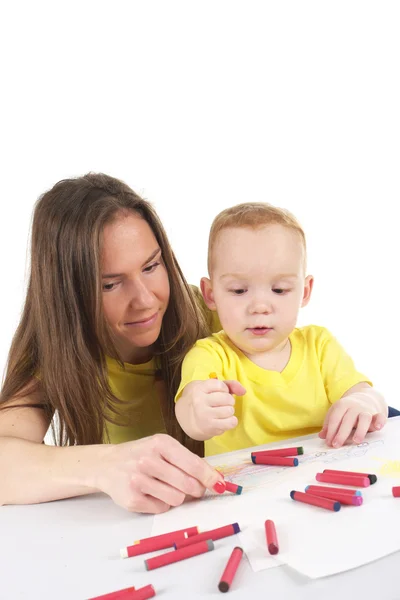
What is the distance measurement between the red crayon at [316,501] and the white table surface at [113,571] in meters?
0.16

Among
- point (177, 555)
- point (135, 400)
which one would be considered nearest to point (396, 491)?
point (177, 555)

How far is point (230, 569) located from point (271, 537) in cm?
9

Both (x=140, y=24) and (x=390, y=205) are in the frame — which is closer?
(x=140, y=24)

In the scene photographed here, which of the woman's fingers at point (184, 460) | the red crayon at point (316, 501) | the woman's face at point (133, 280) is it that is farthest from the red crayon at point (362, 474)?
the woman's face at point (133, 280)

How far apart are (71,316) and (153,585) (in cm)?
82

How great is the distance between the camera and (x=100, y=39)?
310 centimetres

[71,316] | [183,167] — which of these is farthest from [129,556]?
[183,167]

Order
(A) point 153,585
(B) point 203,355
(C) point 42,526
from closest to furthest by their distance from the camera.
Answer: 1. (A) point 153,585
2. (C) point 42,526
3. (B) point 203,355

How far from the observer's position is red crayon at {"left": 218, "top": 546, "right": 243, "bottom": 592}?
0.86 metres

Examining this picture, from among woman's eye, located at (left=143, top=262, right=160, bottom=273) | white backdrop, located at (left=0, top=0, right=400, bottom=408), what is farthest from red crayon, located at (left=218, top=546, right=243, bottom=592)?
white backdrop, located at (left=0, top=0, right=400, bottom=408)

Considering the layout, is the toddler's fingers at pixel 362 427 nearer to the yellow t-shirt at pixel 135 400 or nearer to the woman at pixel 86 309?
the woman at pixel 86 309

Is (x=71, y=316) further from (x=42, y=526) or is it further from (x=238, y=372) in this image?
(x=42, y=526)

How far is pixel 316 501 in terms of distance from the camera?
1.08 metres

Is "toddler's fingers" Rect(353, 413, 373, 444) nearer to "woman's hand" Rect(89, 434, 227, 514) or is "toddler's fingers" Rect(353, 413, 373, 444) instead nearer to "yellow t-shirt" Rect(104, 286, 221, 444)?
"woman's hand" Rect(89, 434, 227, 514)
